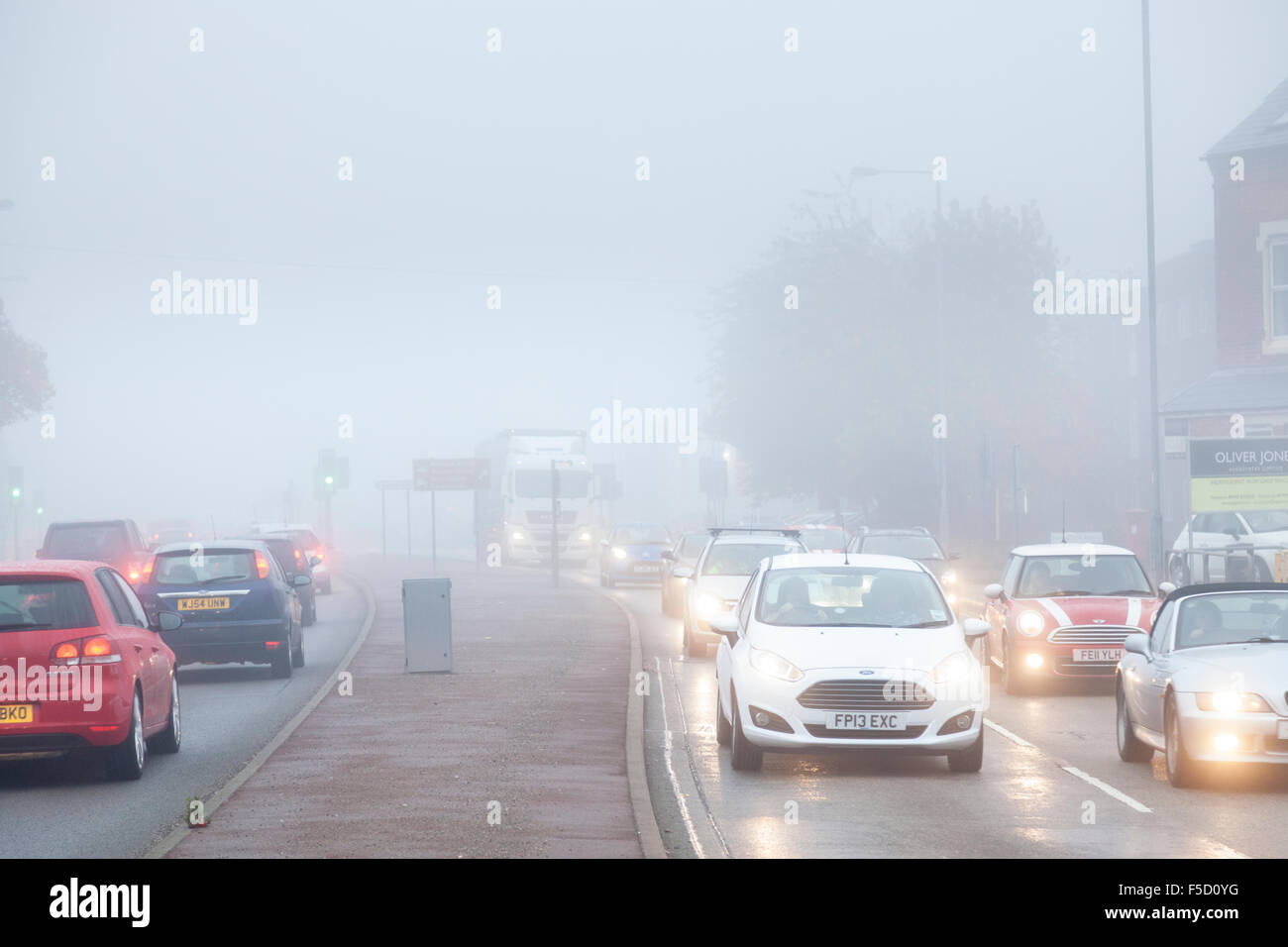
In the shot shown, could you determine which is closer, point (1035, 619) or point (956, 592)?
point (1035, 619)

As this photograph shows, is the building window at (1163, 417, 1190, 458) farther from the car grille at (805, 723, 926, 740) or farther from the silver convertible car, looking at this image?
the car grille at (805, 723, 926, 740)

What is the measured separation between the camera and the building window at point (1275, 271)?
4294cm

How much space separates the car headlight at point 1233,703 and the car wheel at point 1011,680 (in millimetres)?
6888

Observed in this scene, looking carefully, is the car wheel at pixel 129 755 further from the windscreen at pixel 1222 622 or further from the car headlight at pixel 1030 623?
the car headlight at pixel 1030 623

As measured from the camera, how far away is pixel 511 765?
506 inches

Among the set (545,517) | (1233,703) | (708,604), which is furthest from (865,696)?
(545,517)

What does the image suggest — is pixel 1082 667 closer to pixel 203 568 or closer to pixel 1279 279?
pixel 203 568

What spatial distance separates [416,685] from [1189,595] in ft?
28.6

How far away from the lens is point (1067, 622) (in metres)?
18.5

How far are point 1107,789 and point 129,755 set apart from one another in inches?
259

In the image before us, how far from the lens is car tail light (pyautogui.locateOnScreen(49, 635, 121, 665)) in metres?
12.3

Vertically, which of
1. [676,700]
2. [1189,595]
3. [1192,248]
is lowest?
[676,700]
